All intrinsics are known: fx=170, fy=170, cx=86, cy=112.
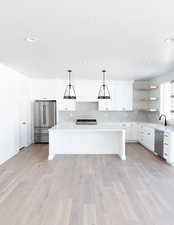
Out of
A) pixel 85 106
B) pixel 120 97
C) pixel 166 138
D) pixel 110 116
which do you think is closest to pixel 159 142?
pixel 166 138

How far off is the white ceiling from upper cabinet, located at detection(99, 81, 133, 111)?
109 inches

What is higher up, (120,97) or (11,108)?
(120,97)

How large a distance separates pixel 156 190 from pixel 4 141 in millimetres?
3838

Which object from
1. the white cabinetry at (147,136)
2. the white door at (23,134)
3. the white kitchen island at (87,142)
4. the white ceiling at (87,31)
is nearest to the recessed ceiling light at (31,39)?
the white ceiling at (87,31)

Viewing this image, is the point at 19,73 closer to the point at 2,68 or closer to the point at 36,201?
the point at 2,68

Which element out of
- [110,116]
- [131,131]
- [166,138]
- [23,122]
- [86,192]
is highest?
[110,116]

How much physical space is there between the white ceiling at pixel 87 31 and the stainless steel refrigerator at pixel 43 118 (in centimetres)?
268

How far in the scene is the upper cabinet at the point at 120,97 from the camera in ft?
22.6

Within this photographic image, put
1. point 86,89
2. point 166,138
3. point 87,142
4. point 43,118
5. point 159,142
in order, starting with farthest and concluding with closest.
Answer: point 86,89 → point 43,118 → point 87,142 → point 159,142 → point 166,138

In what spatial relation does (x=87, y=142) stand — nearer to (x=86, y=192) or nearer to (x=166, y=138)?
(x=166, y=138)

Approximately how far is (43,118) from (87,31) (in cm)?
474

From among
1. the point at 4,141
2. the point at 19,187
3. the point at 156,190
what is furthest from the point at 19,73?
the point at 156,190

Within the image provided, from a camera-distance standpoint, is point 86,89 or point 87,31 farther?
point 86,89

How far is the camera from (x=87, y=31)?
247 cm
